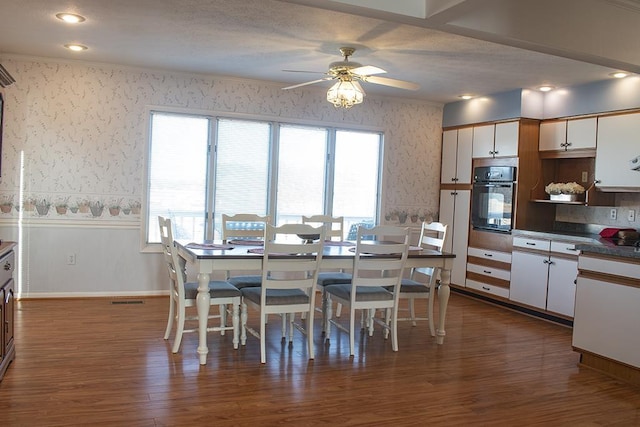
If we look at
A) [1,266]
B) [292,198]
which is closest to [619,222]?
[292,198]

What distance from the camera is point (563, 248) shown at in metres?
5.36

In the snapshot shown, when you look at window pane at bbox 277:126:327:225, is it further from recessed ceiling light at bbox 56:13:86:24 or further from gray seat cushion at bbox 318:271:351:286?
recessed ceiling light at bbox 56:13:86:24

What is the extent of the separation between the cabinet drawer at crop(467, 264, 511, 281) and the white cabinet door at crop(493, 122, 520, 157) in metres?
1.30

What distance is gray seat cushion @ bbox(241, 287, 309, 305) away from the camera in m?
3.86

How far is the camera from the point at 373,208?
22.9ft

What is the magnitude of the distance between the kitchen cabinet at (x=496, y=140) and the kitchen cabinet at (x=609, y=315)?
2311 millimetres

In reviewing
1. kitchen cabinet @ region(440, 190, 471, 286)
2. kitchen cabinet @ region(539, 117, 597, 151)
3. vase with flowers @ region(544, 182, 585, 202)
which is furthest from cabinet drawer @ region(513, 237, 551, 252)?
kitchen cabinet @ region(539, 117, 597, 151)

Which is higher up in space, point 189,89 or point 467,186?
point 189,89

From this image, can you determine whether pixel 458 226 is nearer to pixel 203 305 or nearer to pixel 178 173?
pixel 178 173

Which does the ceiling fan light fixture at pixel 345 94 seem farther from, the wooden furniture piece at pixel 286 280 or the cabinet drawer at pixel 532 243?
the cabinet drawer at pixel 532 243

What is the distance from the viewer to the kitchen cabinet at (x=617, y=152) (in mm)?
5043

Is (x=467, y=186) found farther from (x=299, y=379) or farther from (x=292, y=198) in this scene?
(x=299, y=379)

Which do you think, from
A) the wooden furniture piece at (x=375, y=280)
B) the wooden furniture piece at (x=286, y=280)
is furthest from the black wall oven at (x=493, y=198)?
the wooden furniture piece at (x=286, y=280)

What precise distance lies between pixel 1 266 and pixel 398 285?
106 inches
